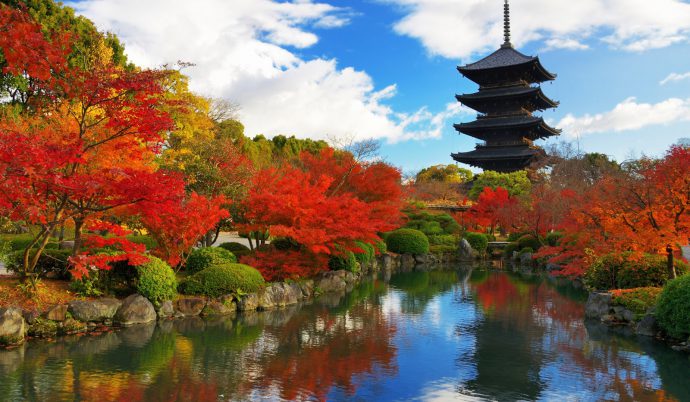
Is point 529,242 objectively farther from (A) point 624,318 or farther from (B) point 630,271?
(A) point 624,318

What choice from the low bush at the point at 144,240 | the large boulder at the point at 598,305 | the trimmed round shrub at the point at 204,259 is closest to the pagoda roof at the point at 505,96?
the large boulder at the point at 598,305

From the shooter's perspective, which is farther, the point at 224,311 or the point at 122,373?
the point at 224,311

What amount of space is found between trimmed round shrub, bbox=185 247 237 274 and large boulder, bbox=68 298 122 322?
3074mm

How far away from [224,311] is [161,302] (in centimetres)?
151

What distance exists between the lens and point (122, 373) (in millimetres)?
8094

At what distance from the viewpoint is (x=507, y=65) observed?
4528 cm

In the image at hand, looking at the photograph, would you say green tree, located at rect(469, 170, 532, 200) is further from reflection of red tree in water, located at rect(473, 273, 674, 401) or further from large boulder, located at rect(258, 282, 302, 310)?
large boulder, located at rect(258, 282, 302, 310)

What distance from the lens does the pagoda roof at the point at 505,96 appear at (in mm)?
45059

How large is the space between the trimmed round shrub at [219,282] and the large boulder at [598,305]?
828cm

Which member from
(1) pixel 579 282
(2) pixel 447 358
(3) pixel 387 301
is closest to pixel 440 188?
(1) pixel 579 282

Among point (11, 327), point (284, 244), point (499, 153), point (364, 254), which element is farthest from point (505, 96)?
point (11, 327)

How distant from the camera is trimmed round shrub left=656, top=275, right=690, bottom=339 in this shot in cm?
963

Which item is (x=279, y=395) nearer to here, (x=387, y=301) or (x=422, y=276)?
(x=387, y=301)

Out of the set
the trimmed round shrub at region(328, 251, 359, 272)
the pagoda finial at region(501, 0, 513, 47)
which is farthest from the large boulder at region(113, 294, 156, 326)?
the pagoda finial at region(501, 0, 513, 47)
